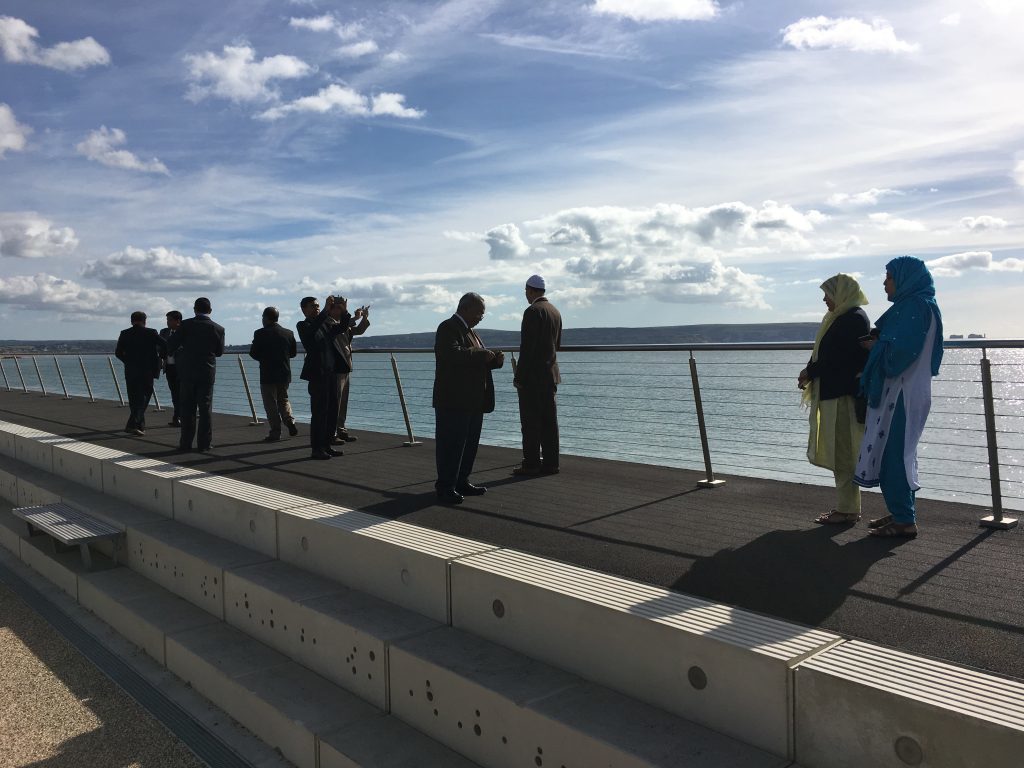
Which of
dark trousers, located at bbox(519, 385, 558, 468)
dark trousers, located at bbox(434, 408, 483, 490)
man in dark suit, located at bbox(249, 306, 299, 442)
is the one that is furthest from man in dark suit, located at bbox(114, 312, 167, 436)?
dark trousers, located at bbox(434, 408, 483, 490)

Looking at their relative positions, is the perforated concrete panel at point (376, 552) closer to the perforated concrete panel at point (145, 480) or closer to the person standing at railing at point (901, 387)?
the perforated concrete panel at point (145, 480)

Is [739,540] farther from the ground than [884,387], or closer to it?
closer to it

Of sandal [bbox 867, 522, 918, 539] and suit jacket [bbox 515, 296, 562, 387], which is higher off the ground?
suit jacket [bbox 515, 296, 562, 387]

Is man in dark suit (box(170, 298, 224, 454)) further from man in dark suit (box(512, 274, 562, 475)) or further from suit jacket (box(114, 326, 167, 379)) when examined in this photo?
man in dark suit (box(512, 274, 562, 475))

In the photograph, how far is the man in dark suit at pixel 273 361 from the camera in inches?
389

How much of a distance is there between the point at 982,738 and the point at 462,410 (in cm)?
419

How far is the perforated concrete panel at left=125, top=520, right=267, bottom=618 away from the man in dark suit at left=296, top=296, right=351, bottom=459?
221 centimetres

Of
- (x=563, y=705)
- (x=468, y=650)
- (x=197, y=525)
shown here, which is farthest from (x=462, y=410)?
(x=563, y=705)

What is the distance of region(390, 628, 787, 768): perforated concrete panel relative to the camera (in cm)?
257

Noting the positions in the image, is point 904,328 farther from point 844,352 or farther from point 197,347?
point 197,347

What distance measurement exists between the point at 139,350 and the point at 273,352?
8.80ft

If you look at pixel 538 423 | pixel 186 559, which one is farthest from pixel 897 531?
pixel 186 559

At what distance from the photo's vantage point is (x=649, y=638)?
9.55ft

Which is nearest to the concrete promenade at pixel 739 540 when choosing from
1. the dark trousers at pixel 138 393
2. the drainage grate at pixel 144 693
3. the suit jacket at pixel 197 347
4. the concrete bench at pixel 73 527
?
the concrete bench at pixel 73 527
